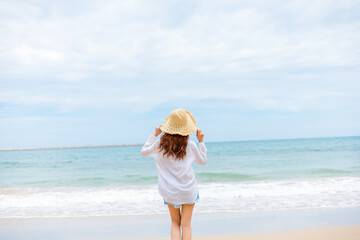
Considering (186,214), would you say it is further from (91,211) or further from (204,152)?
(91,211)

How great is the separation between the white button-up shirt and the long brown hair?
38 mm

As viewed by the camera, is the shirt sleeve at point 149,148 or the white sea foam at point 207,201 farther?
the white sea foam at point 207,201

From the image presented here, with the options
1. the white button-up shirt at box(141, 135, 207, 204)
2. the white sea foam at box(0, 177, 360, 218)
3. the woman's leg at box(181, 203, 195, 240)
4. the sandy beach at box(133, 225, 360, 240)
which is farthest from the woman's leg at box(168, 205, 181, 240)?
the white sea foam at box(0, 177, 360, 218)

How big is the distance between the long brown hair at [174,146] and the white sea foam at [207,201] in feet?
12.5

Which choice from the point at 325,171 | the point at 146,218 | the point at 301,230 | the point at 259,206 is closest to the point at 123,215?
the point at 146,218

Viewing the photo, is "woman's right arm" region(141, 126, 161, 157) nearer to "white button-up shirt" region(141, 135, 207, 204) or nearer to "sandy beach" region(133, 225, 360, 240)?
"white button-up shirt" region(141, 135, 207, 204)

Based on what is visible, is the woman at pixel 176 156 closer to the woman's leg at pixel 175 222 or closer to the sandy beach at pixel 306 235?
the woman's leg at pixel 175 222

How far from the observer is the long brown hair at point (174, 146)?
298cm

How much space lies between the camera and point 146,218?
5.98m

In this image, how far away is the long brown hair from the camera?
298cm

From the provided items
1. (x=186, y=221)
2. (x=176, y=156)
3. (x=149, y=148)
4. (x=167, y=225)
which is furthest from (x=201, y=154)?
(x=167, y=225)

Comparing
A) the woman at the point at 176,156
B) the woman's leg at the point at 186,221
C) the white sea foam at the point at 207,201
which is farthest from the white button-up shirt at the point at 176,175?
the white sea foam at the point at 207,201

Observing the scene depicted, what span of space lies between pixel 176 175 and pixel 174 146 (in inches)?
10.0

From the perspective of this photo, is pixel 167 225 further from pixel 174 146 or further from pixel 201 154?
pixel 174 146
